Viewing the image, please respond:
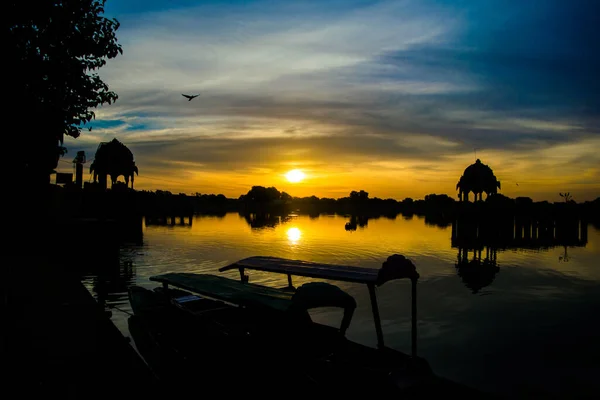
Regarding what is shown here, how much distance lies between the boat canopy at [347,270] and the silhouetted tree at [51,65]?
7.55 metres

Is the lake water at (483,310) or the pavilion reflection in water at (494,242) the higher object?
the pavilion reflection in water at (494,242)

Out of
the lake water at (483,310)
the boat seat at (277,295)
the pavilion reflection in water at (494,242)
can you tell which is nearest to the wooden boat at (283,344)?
the boat seat at (277,295)

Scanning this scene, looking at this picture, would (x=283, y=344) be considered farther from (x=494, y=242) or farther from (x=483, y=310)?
(x=494, y=242)

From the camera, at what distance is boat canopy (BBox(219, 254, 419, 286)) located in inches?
332

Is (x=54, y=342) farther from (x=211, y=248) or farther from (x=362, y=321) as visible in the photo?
(x=211, y=248)

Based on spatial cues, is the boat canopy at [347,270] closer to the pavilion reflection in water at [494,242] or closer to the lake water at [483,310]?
the lake water at [483,310]

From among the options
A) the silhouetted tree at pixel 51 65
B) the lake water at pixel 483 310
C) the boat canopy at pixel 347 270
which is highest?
the silhouetted tree at pixel 51 65

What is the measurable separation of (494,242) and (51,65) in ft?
165

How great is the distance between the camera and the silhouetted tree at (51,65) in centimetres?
1230

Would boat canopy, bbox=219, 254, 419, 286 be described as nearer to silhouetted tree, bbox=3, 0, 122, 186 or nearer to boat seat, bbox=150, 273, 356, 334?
boat seat, bbox=150, 273, 356, 334

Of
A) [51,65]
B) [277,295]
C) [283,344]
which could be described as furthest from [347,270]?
[51,65]

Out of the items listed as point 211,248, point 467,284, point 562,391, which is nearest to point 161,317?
point 562,391

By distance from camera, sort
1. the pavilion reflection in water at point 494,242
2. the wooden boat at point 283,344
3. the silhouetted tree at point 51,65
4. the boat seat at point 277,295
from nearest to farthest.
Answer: the wooden boat at point 283,344
the boat seat at point 277,295
the silhouetted tree at point 51,65
the pavilion reflection in water at point 494,242

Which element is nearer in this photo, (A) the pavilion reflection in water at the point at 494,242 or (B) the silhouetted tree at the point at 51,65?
(B) the silhouetted tree at the point at 51,65
